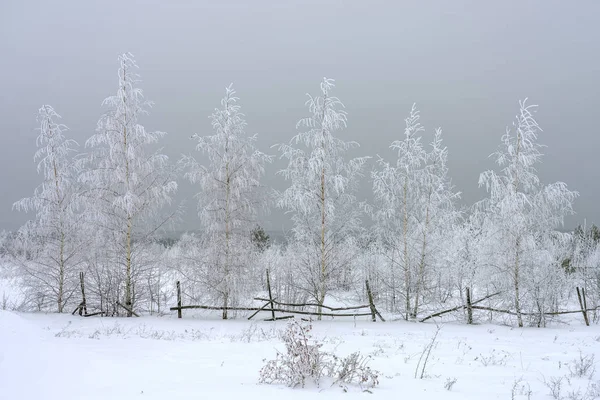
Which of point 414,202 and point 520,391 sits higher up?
point 414,202

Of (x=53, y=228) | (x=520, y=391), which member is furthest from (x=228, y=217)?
(x=520, y=391)

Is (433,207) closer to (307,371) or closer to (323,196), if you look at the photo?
(323,196)

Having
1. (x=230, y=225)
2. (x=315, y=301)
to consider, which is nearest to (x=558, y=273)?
(x=315, y=301)

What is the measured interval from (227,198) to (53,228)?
23.9 feet

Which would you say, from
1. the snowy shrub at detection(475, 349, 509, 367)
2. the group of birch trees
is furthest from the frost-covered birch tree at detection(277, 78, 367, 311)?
the snowy shrub at detection(475, 349, 509, 367)

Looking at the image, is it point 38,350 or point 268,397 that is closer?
point 268,397

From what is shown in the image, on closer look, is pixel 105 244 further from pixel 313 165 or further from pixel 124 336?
pixel 313 165

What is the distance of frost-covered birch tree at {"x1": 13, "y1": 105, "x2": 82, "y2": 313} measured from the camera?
53.0 feet

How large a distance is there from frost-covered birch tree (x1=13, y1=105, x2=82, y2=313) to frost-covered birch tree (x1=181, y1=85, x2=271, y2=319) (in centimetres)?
517

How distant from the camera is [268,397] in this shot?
4980 mm

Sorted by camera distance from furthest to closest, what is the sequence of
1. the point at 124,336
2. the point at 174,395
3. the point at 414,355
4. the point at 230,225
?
1. the point at 230,225
2. the point at 124,336
3. the point at 414,355
4. the point at 174,395

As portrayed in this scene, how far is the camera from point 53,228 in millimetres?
16406

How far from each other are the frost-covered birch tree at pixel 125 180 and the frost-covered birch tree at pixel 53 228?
1416mm

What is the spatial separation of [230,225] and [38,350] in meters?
11.2
